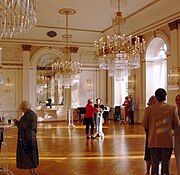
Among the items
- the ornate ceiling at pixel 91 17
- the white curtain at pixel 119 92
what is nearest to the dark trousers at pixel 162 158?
the ornate ceiling at pixel 91 17

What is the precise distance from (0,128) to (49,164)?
1.42 metres

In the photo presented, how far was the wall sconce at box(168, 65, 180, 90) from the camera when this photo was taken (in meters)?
12.4

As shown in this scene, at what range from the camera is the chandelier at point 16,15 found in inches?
170

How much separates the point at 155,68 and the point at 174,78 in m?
2.95

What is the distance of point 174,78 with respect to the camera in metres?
12.6

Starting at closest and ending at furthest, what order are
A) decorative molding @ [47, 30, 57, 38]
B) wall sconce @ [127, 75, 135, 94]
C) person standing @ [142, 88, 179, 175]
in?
person standing @ [142, 88, 179, 175]
wall sconce @ [127, 75, 135, 94]
decorative molding @ [47, 30, 57, 38]

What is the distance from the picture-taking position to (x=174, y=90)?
12688 millimetres

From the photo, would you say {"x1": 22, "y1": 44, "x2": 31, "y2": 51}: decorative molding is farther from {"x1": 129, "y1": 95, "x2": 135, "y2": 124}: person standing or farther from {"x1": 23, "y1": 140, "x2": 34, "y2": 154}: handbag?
{"x1": 23, "y1": 140, "x2": 34, "y2": 154}: handbag

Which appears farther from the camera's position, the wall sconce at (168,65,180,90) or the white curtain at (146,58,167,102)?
the white curtain at (146,58,167,102)

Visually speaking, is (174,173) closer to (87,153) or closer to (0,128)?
(87,153)

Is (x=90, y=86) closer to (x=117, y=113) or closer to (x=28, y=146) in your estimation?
(x=117, y=113)

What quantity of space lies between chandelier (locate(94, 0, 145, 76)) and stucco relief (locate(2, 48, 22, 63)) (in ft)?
30.5

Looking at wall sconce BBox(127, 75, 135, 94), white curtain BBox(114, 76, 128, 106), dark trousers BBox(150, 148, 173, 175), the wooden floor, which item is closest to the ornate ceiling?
wall sconce BBox(127, 75, 135, 94)

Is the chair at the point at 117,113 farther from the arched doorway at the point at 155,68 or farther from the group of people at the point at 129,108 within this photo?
the arched doorway at the point at 155,68
